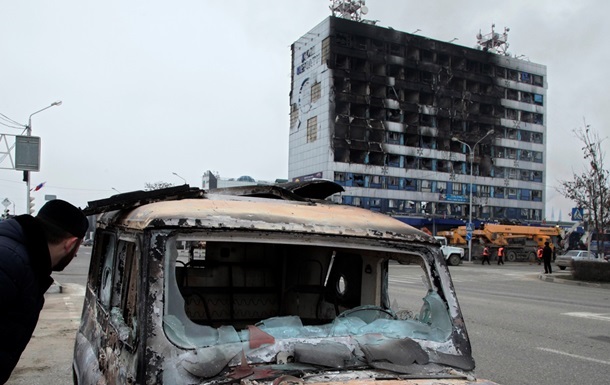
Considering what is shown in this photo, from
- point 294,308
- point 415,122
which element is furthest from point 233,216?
point 415,122

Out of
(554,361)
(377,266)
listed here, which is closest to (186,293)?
(377,266)

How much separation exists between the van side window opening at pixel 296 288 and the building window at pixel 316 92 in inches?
2593

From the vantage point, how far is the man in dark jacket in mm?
2219

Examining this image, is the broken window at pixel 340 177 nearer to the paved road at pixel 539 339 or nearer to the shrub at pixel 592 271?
the shrub at pixel 592 271

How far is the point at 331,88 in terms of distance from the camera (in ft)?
221

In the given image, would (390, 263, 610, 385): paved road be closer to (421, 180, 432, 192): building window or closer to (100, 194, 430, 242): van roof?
(100, 194, 430, 242): van roof

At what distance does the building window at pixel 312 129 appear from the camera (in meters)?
69.8

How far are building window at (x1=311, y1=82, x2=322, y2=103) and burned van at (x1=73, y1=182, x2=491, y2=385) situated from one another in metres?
67.0

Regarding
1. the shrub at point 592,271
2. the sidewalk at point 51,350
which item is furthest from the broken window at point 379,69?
the sidewalk at point 51,350

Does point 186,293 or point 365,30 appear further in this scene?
point 365,30

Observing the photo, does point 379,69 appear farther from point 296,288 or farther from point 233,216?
point 233,216

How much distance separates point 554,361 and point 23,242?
6.69m

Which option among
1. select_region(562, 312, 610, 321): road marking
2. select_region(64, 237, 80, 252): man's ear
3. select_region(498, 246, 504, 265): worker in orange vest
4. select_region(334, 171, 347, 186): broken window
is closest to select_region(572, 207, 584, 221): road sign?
select_region(498, 246, 504, 265): worker in orange vest

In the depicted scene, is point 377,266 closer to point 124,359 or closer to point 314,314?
point 314,314
